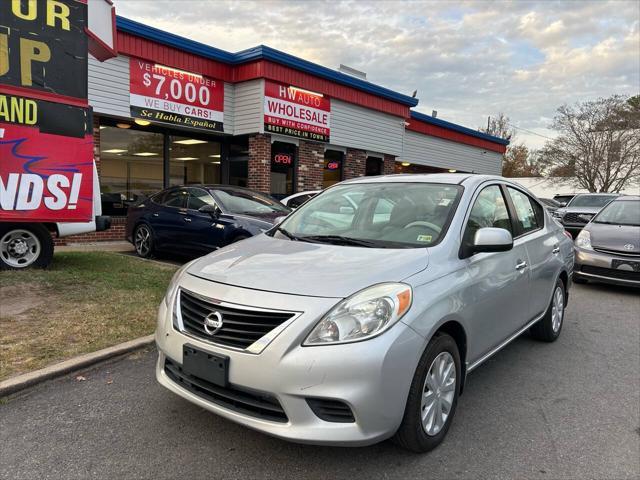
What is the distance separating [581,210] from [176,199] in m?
10.3

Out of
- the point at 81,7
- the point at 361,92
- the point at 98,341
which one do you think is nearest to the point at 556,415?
the point at 98,341

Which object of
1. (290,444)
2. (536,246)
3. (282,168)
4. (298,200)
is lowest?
(290,444)

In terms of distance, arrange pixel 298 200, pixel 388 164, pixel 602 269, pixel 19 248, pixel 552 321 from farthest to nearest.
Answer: pixel 388 164 < pixel 298 200 < pixel 602 269 < pixel 19 248 < pixel 552 321

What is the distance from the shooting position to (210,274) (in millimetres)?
2840

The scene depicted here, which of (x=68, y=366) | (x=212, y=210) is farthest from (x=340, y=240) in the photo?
(x=212, y=210)

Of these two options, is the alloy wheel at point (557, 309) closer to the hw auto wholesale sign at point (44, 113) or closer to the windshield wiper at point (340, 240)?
the windshield wiper at point (340, 240)

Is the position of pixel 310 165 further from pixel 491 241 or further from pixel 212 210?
pixel 491 241

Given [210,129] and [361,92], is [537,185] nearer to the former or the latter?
[361,92]

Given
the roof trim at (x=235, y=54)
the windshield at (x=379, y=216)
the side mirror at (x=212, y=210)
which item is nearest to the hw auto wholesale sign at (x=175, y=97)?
the roof trim at (x=235, y=54)

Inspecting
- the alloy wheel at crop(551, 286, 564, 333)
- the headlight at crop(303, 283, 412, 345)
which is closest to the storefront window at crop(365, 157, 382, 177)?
the alloy wheel at crop(551, 286, 564, 333)

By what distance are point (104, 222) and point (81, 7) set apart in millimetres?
3009

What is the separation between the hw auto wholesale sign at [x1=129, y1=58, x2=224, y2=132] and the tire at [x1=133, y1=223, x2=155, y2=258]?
3.09 meters

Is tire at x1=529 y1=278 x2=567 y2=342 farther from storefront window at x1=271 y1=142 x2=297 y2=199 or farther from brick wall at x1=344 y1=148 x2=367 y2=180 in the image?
brick wall at x1=344 y1=148 x2=367 y2=180

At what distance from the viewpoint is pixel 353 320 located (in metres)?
2.36
